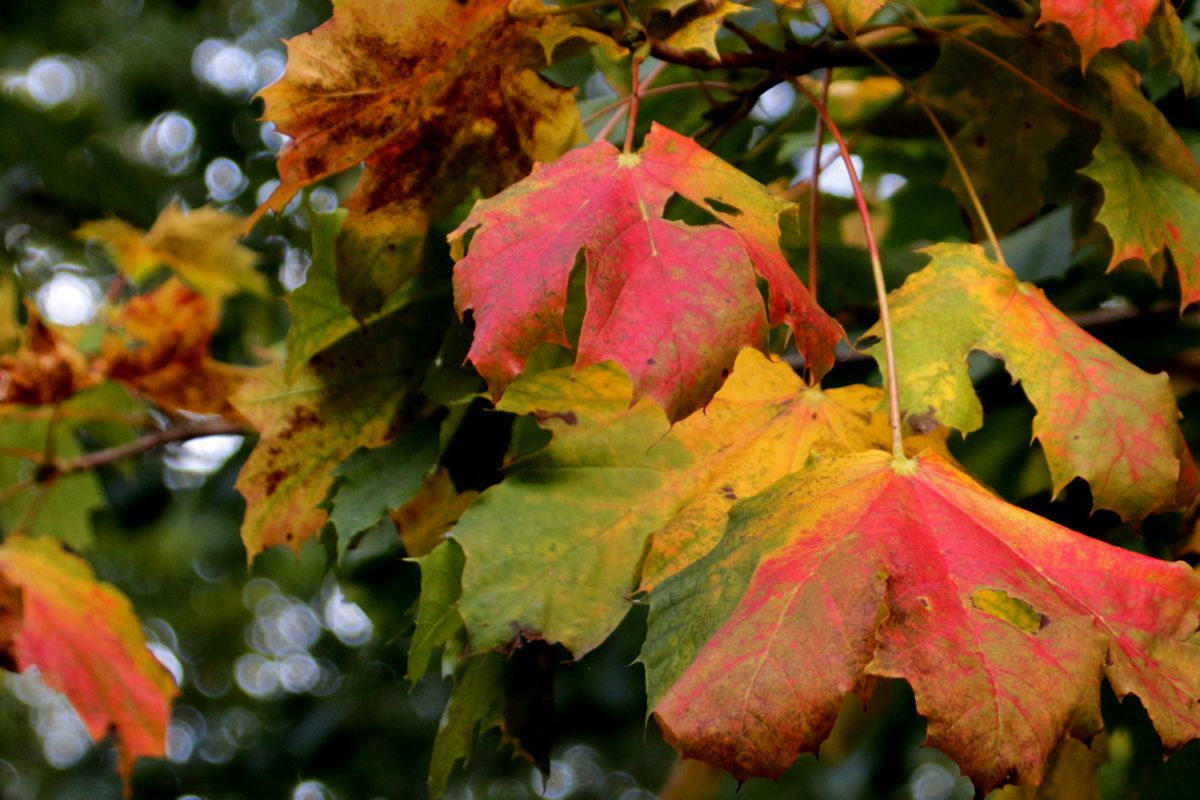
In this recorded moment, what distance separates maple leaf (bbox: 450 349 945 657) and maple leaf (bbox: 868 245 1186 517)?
5cm

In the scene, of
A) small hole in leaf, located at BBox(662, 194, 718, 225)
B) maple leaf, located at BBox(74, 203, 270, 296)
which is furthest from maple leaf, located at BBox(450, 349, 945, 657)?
maple leaf, located at BBox(74, 203, 270, 296)

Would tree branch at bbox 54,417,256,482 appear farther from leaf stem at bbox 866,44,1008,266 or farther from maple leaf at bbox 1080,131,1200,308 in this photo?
maple leaf at bbox 1080,131,1200,308

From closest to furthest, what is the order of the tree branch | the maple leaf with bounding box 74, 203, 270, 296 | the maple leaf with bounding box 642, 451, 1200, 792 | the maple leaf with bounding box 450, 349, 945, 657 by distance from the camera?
1. the maple leaf with bounding box 642, 451, 1200, 792
2. the maple leaf with bounding box 450, 349, 945, 657
3. the tree branch
4. the maple leaf with bounding box 74, 203, 270, 296

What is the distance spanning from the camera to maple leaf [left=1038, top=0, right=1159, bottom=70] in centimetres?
85

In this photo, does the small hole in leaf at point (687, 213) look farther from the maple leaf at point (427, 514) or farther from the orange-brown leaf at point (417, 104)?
the maple leaf at point (427, 514)

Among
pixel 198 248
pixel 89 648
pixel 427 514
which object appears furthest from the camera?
pixel 198 248

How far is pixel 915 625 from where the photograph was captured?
0.66 m

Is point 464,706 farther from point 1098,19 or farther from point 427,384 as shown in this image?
point 1098,19

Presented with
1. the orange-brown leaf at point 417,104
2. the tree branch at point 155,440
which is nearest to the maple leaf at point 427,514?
the orange-brown leaf at point 417,104

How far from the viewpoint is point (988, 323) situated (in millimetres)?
875

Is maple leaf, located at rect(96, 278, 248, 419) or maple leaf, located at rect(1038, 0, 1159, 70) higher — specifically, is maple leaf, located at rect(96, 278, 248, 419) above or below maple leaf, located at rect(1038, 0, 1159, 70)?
below

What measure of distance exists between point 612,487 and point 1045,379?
32cm

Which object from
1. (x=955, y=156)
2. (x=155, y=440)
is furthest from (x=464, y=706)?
(x=155, y=440)

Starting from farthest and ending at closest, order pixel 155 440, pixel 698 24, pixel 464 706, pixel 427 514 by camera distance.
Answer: pixel 155 440 < pixel 427 514 < pixel 464 706 < pixel 698 24
